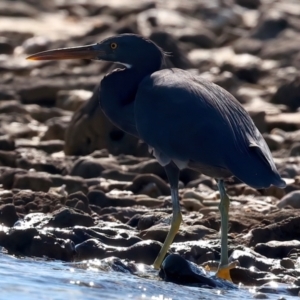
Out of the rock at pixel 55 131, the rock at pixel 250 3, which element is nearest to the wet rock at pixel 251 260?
the rock at pixel 55 131

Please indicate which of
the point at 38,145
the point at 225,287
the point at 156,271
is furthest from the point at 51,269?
the point at 38,145

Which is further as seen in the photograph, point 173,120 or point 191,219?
point 191,219

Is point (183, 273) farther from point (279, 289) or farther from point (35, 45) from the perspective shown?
point (35, 45)

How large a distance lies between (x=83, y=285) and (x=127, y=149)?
5289 mm

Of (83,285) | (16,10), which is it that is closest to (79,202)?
(83,285)

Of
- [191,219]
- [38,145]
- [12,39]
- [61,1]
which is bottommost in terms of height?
[191,219]

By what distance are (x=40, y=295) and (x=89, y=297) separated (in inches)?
11.0

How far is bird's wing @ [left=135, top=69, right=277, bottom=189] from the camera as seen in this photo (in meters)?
6.56

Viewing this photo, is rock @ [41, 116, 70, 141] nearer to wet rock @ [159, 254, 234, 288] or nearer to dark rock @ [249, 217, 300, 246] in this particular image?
dark rock @ [249, 217, 300, 246]

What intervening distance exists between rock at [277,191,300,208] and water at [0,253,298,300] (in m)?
2.42

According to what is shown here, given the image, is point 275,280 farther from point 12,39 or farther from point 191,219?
point 12,39

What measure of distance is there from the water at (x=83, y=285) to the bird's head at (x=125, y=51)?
1.74 meters

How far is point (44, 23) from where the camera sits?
21.1 metres

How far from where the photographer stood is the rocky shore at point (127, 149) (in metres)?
7.16
